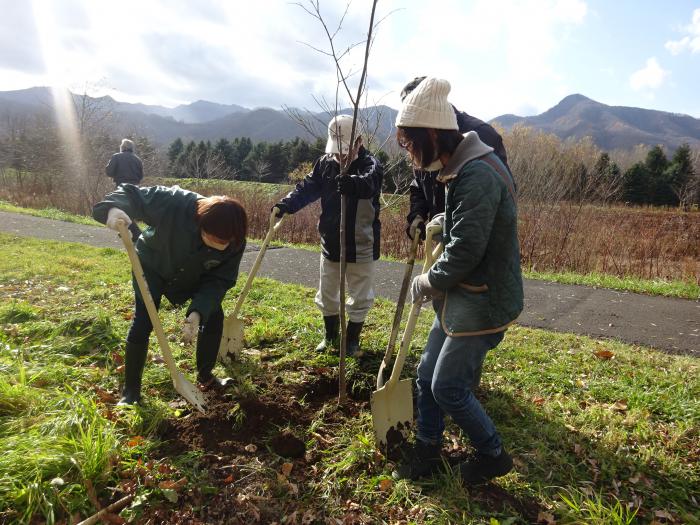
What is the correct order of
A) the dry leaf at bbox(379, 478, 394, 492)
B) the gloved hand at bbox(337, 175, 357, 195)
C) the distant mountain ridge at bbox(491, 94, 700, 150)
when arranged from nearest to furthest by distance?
the dry leaf at bbox(379, 478, 394, 492) < the gloved hand at bbox(337, 175, 357, 195) < the distant mountain ridge at bbox(491, 94, 700, 150)

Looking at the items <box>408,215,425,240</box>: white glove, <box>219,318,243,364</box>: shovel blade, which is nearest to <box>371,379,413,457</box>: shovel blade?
<box>408,215,425,240</box>: white glove

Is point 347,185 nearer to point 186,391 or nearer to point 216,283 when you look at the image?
point 216,283

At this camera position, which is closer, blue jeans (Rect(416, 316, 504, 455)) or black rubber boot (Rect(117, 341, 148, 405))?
blue jeans (Rect(416, 316, 504, 455))

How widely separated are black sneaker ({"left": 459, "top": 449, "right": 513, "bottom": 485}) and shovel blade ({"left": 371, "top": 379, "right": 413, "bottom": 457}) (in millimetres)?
458

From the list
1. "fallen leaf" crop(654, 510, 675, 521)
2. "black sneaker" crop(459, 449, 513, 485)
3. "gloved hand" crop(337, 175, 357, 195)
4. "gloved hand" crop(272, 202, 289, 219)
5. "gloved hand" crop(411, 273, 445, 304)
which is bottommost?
"fallen leaf" crop(654, 510, 675, 521)

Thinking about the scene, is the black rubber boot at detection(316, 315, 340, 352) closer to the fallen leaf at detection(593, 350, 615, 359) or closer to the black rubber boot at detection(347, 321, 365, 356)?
the black rubber boot at detection(347, 321, 365, 356)

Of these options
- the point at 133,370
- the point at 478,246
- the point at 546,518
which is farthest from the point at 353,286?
the point at 546,518

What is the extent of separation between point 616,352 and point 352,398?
255 cm

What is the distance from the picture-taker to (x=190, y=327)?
99.1 inches

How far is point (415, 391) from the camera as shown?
322 centimetres

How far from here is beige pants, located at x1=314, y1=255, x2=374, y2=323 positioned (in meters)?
3.62

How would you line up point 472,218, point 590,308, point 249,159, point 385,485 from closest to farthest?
point 472,218
point 385,485
point 590,308
point 249,159

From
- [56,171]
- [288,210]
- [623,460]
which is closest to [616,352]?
[623,460]

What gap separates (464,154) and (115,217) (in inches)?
71.3
